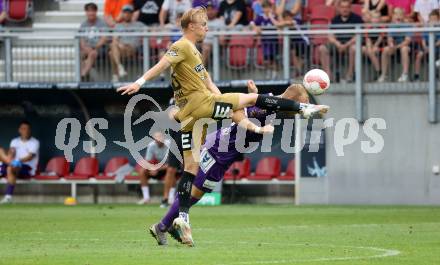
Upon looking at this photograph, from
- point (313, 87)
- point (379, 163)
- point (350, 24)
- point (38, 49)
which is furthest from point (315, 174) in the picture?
point (313, 87)

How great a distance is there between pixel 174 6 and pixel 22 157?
4885 mm

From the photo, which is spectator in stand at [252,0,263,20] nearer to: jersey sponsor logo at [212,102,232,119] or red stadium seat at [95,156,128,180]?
red stadium seat at [95,156,128,180]

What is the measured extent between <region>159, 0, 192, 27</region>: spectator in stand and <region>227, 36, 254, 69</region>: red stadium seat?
1927mm

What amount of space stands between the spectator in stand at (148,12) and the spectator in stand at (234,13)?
5.79 feet

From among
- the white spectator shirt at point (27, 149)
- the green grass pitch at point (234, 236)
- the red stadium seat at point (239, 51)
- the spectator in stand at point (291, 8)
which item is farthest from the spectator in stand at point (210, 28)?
the white spectator shirt at point (27, 149)

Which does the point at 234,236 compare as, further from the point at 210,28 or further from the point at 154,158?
the point at 210,28

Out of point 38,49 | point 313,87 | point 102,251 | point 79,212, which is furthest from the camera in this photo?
point 38,49

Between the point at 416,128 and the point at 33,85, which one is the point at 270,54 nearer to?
the point at 416,128

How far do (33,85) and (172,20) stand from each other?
3.48 meters

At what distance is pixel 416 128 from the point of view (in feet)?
79.1

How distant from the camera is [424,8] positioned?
2428 centimetres

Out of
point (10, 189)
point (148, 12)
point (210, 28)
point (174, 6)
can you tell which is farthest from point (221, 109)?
point (148, 12)

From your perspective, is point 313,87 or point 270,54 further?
point 270,54

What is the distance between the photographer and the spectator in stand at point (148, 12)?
26.8 m
